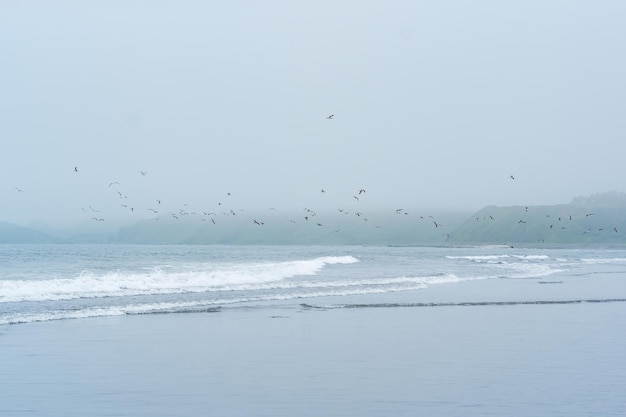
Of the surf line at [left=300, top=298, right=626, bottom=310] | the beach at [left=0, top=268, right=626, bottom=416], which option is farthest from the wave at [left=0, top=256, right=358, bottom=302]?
the surf line at [left=300, top=298, right=626, bottom=310]

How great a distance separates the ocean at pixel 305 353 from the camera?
11227mm

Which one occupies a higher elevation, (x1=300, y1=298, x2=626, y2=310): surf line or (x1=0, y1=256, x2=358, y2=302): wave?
(x1=0, y1=256, x2=358, y2=302): wave

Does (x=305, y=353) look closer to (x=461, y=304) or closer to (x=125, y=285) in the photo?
(x=461, y=304)

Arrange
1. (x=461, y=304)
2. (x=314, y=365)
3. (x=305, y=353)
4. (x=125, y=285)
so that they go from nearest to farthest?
1. (x=314, y=365)
2. (x=305, y=353)
3. (x=461, y=304)
4. (x=125, y=285)

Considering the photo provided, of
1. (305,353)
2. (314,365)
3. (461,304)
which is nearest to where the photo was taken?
(314,365)

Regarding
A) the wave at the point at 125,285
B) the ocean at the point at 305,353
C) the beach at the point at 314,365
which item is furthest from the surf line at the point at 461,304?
the wave at the point at 125,285

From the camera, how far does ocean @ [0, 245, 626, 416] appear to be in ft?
36.8

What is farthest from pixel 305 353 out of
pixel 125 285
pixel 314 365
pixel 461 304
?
pixel 125 285

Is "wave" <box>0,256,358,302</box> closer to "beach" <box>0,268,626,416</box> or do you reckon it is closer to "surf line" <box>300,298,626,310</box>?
"beach" <box>0,268,626,416</box>

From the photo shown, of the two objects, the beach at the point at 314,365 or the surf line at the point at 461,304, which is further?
the surf line at the point at 461,304

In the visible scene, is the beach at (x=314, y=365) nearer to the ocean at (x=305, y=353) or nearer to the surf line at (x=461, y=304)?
the ocean at (x=305, y=353)

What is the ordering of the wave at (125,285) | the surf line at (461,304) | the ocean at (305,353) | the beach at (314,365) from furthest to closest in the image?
the wave at (125,285), the surf line at (461,304), the ocean at (305,353), the beach at (314,365)

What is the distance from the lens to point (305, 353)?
50.8 ft

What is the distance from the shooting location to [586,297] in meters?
29.0
